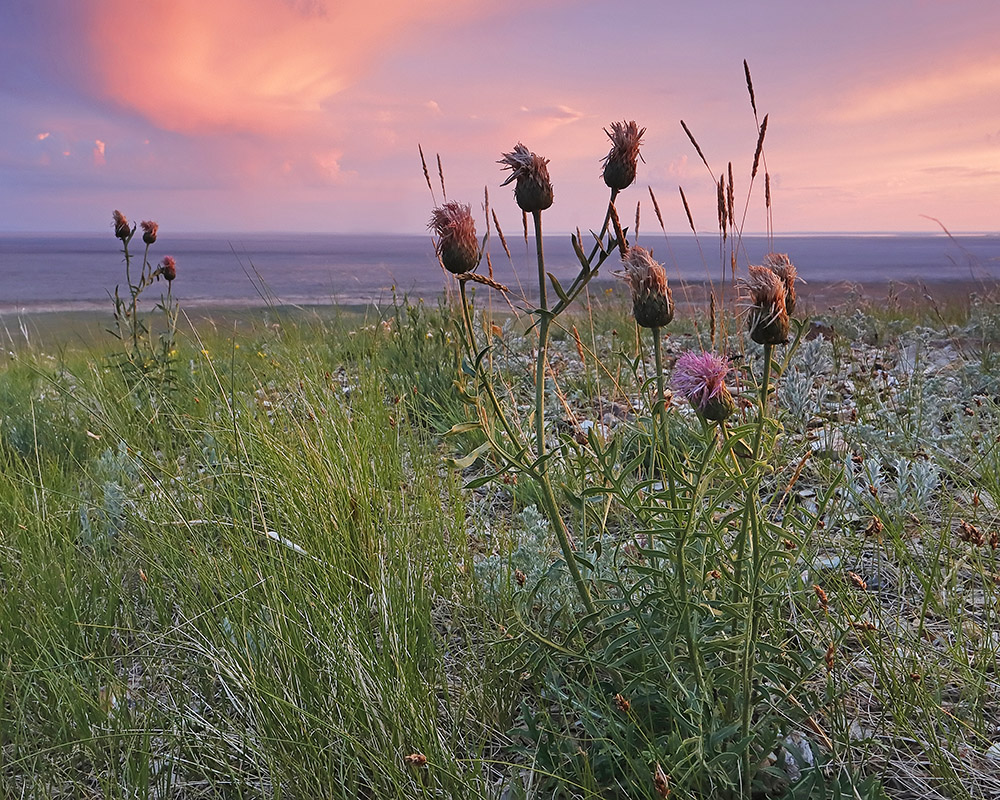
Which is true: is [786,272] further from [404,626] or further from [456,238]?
[404,626]

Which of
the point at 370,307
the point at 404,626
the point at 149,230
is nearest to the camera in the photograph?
the point at 404,626

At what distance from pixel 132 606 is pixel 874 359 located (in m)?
4.42

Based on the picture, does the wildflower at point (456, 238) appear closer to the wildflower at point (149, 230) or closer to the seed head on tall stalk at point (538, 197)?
the seed head on tall stalk at point (538, 197)

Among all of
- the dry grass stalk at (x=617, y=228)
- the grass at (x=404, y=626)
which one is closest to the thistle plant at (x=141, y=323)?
the grass at (x=404, y=626)

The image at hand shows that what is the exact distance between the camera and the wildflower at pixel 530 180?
139cm

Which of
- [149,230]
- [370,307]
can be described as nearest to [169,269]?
[149,230]

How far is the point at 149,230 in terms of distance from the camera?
3742mm

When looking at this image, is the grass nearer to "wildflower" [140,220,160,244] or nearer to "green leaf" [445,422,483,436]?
"green leaf" [445,422,483,436]

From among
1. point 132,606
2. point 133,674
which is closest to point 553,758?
point 133,674

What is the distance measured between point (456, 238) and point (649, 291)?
1.24 ft

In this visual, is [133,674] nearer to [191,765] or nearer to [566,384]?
[191,765]

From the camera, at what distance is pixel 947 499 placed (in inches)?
98.2

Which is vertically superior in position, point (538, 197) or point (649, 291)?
point (538, 197)

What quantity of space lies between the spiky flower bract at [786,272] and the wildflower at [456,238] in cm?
54
